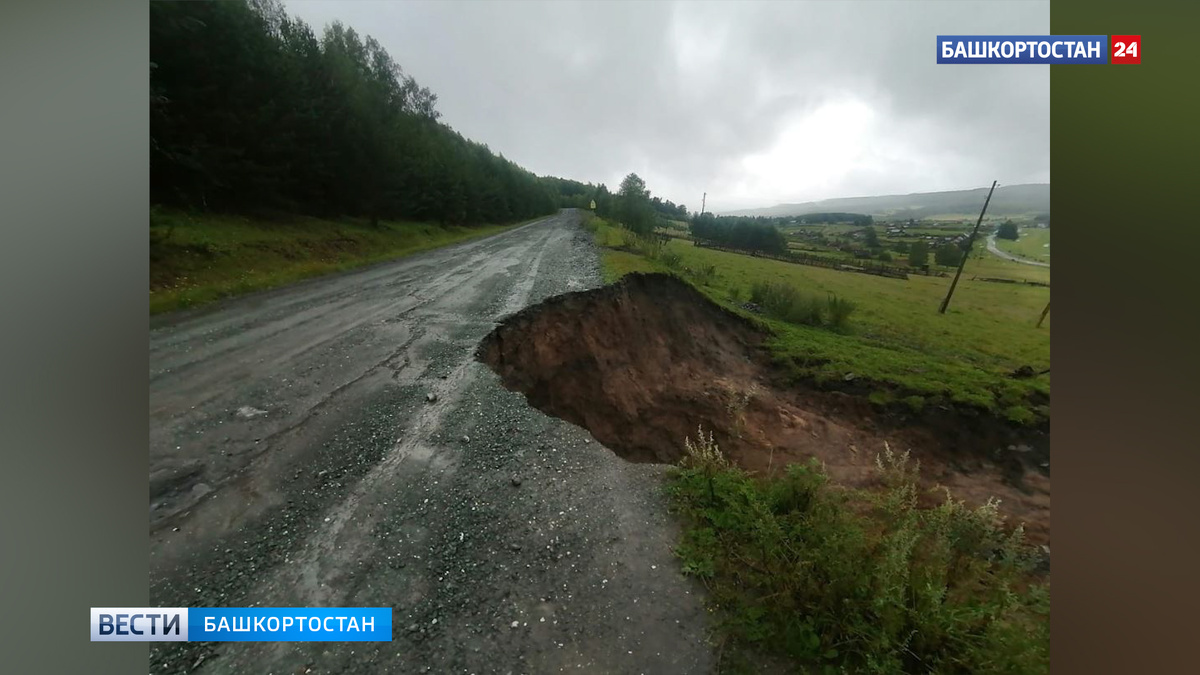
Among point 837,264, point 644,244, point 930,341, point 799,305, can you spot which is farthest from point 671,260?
point 930,341

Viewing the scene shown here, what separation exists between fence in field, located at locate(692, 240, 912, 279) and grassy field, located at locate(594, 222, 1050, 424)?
212mm

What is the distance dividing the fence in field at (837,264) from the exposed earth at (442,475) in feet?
14.7

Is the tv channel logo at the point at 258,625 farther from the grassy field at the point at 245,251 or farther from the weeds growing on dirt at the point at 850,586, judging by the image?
the grassy field at the point at 245,251

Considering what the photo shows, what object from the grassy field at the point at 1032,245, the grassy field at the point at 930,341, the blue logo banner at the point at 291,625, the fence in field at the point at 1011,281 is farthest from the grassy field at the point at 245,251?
the fence in field at the point at 1011,281

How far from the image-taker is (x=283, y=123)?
12352 millimetres

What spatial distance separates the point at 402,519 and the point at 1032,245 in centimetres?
752

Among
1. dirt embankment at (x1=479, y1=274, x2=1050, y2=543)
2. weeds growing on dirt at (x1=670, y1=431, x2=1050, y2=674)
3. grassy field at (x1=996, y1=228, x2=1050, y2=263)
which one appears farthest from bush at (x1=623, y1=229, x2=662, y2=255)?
weeds growing on dirt at (x1=670, y1=431, x2=1050, y2=674)

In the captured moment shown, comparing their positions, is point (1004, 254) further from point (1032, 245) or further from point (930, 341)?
point (930, 341)

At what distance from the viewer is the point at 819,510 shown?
3260mm

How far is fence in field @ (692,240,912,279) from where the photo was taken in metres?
11.0

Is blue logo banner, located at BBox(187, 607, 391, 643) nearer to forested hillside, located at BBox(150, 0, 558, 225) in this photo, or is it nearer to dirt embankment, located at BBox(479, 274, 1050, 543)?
dirt embankment, located at BBox(479, 274, 1050, 543)

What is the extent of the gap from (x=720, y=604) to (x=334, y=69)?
61.8ft

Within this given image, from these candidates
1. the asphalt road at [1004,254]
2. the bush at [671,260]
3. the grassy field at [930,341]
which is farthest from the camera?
the bush at [671,260]

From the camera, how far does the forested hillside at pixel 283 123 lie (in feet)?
31.1
